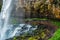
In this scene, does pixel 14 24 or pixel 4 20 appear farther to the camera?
pixel 4 20

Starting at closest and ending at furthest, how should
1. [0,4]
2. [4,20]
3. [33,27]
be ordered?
[33,27] < [4,20] < [0,4]

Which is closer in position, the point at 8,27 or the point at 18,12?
the point at 8,27

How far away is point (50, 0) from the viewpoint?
13.0 m

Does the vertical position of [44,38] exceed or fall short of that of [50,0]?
it falls short

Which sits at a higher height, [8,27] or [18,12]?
[18,12]

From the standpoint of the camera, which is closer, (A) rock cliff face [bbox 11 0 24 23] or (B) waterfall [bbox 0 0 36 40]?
(B) waterfall [bbox 0 0 36 40]

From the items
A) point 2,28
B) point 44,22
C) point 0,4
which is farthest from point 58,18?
point 0,4

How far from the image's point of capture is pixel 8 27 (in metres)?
13.2

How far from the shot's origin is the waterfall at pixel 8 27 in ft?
40.7

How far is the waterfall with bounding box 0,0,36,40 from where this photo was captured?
12413 millimetres

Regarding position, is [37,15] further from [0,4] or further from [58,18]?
[0,4]

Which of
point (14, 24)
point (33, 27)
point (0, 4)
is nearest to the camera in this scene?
point (33, 27)

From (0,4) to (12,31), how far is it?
15.3 ft

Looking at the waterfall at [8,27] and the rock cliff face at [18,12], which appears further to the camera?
the rock cliff face at [18,12]
